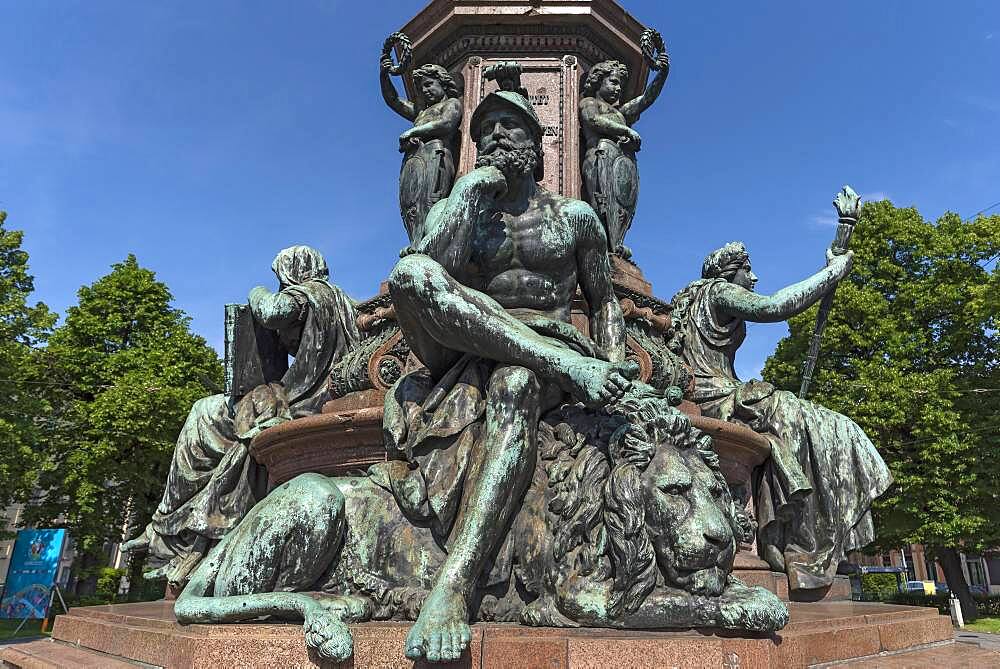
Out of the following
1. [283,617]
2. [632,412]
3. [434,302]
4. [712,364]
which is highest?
[712,364]

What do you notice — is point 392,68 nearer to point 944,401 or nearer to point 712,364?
point 712,364

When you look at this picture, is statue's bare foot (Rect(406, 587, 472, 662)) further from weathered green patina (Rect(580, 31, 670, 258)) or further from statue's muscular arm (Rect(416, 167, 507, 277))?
weathered green patina (Rect(580, 31, 670, 258))

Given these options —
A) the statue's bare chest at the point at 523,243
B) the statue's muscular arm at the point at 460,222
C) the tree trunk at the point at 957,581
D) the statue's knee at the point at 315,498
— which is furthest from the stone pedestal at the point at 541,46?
the tree trunk at the point at 957,581

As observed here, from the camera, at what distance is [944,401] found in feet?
66.5

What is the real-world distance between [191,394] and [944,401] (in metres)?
21.6

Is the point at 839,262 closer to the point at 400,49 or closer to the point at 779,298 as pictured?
the point at 779,298

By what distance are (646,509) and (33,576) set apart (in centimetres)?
1660

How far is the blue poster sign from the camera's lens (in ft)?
50.3

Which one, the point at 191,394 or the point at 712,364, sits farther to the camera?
the point at 191,394

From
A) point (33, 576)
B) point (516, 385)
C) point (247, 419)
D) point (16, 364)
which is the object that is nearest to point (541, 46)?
point (247, 419)

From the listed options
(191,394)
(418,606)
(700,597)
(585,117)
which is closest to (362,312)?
(585,117)

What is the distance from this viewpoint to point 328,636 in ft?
9.34

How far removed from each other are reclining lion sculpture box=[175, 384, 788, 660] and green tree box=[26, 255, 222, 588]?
1855cm

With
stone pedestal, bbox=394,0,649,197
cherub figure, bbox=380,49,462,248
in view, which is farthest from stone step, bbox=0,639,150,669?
stone pedestal, bbox=394,0,649,197
